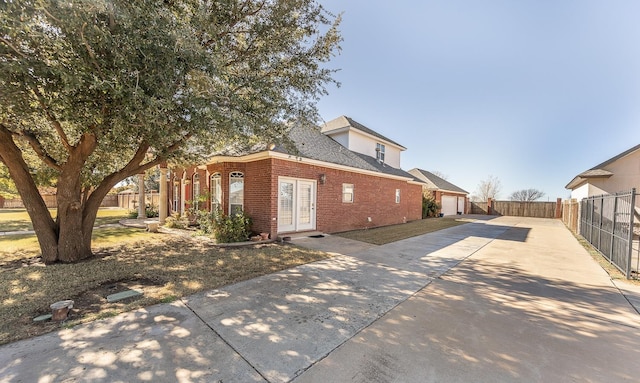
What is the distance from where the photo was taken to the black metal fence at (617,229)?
5.77 metres

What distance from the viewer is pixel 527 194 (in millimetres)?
54656

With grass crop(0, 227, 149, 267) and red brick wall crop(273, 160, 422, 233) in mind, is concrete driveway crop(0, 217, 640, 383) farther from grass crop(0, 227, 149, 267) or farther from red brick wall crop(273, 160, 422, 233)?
grass crop(0, 227, 149, 267)

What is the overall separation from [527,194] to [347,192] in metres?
61.1

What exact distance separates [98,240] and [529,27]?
18162mm

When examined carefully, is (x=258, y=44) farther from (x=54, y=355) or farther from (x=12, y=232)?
(x=12, y=232)

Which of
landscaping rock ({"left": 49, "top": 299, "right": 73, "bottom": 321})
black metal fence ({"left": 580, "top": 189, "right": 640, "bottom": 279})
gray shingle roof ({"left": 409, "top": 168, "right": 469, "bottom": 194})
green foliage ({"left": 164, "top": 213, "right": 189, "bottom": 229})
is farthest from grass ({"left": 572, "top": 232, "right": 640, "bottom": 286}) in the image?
gray shingle roof ({"left": 409, "top": 168, "right": 469, "bottom": 194})

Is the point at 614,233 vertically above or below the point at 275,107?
below

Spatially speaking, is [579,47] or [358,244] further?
[579,47]

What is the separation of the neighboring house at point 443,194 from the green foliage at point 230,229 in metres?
19.5

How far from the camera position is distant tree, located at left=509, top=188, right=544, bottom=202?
173 feet

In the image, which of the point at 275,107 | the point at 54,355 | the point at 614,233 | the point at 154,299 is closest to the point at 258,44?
the point at 275,107

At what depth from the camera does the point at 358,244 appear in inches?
364

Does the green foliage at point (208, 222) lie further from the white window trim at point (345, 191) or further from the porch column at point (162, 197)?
the white window trim at point (345, 191)

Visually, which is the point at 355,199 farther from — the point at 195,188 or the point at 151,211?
the point at 151,211
